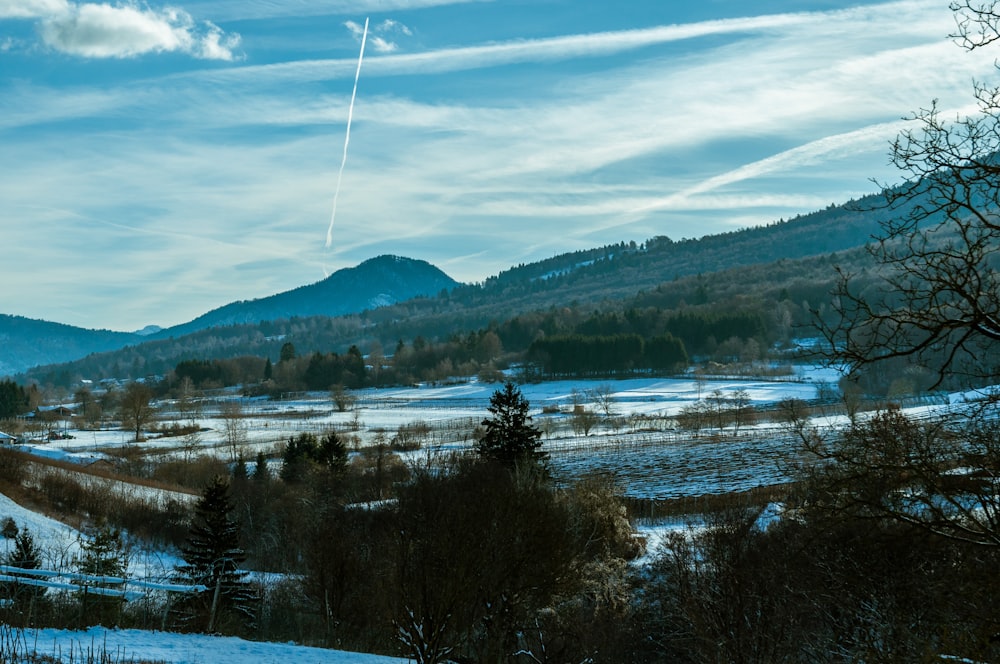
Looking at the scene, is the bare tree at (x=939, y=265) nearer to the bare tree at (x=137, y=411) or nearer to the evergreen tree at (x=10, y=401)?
the bare tree at (x=137, y=411)

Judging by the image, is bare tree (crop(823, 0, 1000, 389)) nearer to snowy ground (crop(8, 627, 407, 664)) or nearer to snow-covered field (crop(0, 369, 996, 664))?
snow-covered field (crop(0, 369, 996, 664))

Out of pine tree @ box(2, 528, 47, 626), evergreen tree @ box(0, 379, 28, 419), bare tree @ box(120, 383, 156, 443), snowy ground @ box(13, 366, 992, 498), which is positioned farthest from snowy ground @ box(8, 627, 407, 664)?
evergreen tree @ box(0, 379, 28, 419)

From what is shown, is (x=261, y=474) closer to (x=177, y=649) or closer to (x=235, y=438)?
(x=235, y=438)

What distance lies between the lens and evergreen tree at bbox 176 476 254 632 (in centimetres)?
2196

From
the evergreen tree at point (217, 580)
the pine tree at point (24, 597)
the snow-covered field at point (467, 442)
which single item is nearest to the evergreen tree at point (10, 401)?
the snow-covered field at point (467, 442)

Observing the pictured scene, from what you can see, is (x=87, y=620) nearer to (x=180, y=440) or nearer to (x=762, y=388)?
(x=180, y=440)

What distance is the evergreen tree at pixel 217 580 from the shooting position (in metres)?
22.0

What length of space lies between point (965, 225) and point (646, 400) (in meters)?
111

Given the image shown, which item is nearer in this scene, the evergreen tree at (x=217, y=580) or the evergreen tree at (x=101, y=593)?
the evergreen tree at (x=101, y=593)

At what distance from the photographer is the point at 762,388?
119500mm

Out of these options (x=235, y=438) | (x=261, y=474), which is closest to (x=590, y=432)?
(x=235, y=438)

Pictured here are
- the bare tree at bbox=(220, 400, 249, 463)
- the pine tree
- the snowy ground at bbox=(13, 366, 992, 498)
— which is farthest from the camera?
the bare tree at bbox=(220, 400, 249, 463)

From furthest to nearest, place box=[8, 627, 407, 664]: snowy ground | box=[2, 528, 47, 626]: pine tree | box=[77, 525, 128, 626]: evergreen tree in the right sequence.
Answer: box=[77, 525, 128, 626]: evergreen tree, box=[2, 528, 47, 626]: pine tree, box=[8, 627, 407, 664]: snowy ground

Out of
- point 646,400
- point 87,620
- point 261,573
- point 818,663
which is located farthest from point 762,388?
point 87,620
